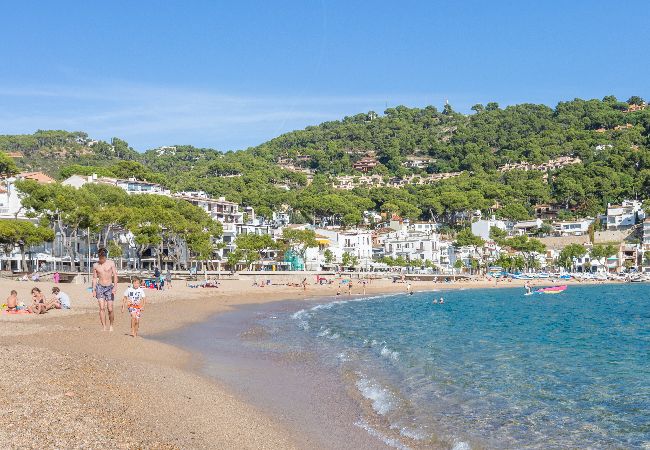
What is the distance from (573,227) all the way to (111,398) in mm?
126625

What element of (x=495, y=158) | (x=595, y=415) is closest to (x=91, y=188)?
(x=595, y=415)

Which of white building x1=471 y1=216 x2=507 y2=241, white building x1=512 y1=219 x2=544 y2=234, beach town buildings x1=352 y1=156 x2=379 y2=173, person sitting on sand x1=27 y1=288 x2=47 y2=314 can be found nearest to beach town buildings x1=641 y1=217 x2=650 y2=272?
white building x1=512 y1=219 x2=544 y2=234

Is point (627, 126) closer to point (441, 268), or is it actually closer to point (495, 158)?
point (495, 158)

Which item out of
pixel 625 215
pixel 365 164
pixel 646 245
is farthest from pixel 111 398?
pixel 365 164

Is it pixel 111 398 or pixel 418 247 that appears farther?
pixel 418 247

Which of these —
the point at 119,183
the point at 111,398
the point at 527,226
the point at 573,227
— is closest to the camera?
the point at 111,398

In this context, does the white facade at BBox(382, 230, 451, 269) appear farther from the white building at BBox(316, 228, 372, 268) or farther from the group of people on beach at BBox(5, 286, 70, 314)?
the group of people on beach at BBox(5, 286, 70, 314)

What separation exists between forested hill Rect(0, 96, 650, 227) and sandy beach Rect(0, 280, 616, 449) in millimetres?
86554

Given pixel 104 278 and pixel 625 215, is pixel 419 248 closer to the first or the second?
pixel 625 215

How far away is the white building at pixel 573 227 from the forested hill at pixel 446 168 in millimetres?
9448

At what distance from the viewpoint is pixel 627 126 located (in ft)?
582

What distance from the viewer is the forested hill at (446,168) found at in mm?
130025

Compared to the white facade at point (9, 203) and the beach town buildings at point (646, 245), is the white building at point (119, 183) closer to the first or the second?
the white facade at point (9, 203)

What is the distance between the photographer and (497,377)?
1630 cm
